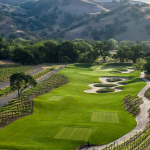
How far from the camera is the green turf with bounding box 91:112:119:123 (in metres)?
44.0

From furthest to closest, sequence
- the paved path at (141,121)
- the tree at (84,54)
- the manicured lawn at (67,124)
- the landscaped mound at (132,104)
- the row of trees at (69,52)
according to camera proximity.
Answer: the tree at (84,54), the row of trees at (69,52), the landscaped mound at (132,104), the paved path at (141,121), the manicured lawn at (67,124)

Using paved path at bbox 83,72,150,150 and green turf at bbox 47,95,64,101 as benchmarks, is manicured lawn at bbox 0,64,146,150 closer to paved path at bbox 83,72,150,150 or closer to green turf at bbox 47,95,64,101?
green turf at bbox 47,95,64,101

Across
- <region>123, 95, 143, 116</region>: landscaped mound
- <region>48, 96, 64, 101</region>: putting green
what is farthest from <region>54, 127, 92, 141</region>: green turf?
<region>48, 96, 64, 101</region>: putting green

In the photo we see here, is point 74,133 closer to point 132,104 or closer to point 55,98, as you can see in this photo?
point 132,104

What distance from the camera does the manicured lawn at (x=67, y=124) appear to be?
115ft

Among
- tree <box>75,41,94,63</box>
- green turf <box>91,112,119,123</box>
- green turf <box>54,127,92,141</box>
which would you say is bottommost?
→ green turf <box>54,127,92,141</box>

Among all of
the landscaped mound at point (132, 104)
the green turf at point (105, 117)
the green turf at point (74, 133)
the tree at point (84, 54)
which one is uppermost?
the tree at point (84, 54)

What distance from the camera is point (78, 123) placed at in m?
42.1

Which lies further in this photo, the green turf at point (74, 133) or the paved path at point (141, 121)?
the green turf at point (74, 133)

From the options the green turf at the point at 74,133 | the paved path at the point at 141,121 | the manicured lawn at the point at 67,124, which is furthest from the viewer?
the green turf at the point at 74,133

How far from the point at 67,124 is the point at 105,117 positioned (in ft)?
31.2

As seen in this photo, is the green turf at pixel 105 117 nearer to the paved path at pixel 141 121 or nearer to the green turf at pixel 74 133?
the paved path at pixel 141 121

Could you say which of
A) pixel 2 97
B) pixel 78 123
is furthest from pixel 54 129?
pixel 2 97

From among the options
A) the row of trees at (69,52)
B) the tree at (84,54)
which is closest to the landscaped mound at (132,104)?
the row of trees at (69,52)
